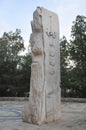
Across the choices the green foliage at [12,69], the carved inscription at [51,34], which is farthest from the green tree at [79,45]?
the green foliage at [12,69]

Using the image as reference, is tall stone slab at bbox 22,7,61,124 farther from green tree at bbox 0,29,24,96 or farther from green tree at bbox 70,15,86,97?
green tree at bbox 0,29,24,96

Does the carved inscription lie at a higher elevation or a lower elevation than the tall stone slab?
higher

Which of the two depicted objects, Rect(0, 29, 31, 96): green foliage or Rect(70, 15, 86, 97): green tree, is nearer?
Rect(70, 15, 86, 97): green tree

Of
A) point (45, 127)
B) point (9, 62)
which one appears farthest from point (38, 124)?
point (9, 62)

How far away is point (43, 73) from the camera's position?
27.9 ft

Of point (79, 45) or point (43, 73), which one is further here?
point (79, 45)

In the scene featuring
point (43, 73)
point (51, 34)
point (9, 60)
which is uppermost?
point (9, 60)

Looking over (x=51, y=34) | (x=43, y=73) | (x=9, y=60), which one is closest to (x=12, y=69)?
(x=9, y=60)

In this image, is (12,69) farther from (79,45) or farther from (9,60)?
(79,45)

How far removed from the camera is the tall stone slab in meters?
8.39

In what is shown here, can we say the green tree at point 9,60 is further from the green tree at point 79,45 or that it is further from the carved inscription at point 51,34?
the carved inscription at point 51,34

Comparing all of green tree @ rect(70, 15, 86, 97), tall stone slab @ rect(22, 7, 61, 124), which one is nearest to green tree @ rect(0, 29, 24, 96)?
green tree @ rect(70, 15, 86, 97)

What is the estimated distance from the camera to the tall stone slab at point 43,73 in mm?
8391

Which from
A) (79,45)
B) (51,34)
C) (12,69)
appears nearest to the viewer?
(51,34)
